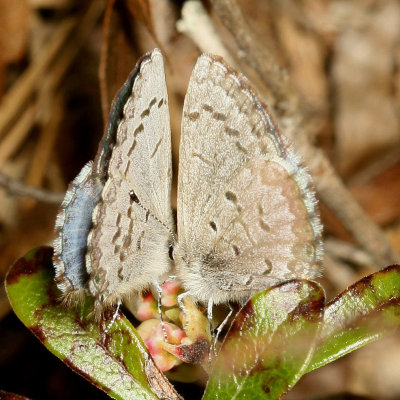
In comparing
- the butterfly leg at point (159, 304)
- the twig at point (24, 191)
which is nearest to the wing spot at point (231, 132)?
the butterfly leg at point (159, 304)

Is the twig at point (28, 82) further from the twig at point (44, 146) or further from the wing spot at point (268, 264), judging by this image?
the wing spot at point (268, 264)

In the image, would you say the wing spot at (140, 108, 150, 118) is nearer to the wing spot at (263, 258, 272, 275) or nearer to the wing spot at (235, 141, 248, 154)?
the wing spot at (235, 141, 248, 154)

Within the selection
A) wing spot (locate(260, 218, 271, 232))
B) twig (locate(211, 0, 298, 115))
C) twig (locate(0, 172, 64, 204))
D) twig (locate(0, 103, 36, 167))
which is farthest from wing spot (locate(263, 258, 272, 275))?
twig (locate(0, 103, 36, 167))

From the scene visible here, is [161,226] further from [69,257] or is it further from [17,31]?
[17,31]

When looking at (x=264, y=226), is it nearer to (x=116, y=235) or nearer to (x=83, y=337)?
(x=116, y=235)

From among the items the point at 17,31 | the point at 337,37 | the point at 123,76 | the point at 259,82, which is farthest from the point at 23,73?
the point at 337,37

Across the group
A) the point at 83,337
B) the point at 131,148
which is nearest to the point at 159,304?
the point at 83,337
